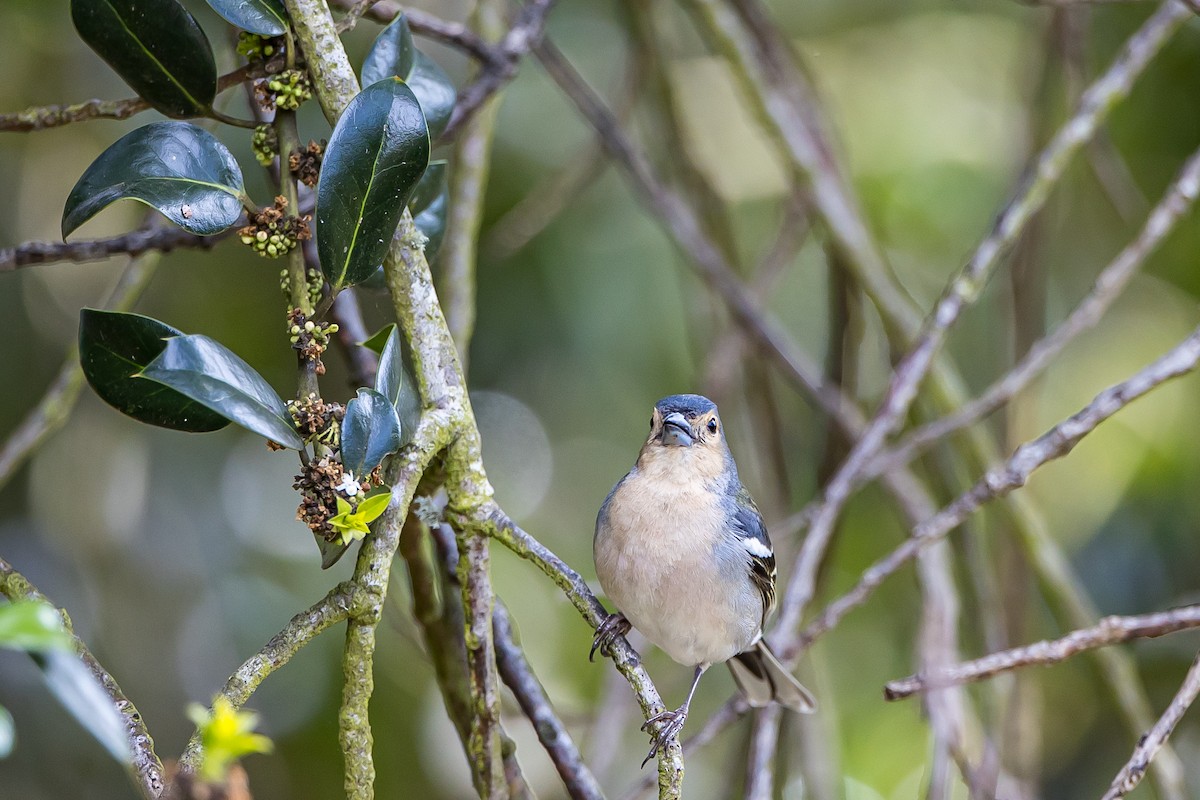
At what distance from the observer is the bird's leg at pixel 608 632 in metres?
2.29

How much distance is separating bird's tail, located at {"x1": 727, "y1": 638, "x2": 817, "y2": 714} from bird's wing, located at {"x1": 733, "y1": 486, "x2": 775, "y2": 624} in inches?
8.0

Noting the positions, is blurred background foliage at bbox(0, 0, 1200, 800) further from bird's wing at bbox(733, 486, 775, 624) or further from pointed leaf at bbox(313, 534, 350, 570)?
pointed leaf at bbox(313, 534, 350, 570)

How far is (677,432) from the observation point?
3738 millimetres

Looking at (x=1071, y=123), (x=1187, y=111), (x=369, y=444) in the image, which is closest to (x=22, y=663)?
(x=369, y=444)

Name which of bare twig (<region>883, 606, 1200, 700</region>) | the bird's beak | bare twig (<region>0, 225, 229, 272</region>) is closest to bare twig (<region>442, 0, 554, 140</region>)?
bare twig (<region>0, 225, 229, 272</region>)

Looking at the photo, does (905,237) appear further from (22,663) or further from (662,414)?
(22,663)

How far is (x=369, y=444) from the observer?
191cm

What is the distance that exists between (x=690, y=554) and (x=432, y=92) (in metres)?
1.59

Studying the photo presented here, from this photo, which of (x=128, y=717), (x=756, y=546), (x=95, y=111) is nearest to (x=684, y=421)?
(x=756, y=546)

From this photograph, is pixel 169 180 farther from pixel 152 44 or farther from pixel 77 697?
pixel 77 697

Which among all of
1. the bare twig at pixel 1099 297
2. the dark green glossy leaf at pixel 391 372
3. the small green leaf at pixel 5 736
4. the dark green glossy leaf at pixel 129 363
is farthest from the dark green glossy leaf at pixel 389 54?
the bare twig at pixel 1099 297

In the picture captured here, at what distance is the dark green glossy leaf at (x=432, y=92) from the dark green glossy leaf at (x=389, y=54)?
70 mm

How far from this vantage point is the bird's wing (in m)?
3.66

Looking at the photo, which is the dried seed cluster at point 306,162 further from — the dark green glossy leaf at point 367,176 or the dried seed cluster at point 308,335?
the dried seed cluster at point 308,335
